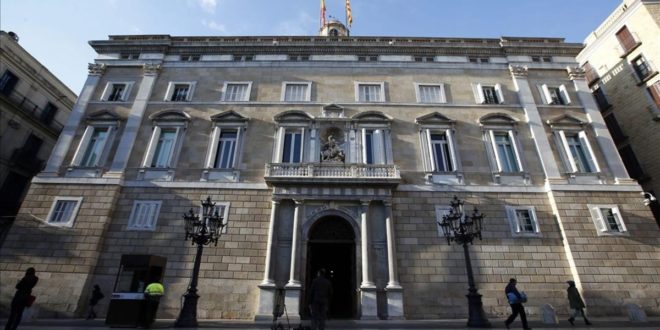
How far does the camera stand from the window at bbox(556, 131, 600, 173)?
54.2 ft

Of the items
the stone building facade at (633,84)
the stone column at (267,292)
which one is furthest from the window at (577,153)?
the stone column at (267,292)

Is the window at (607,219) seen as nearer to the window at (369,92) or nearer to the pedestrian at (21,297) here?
the window at (369,92)

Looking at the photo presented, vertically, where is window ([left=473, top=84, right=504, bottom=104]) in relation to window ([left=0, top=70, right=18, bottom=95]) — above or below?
below

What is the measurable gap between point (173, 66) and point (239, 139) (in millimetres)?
7546

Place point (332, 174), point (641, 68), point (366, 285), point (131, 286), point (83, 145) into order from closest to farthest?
point (131, 286)
point (366, 285)
point (332, 174)
point (83, 145)
point (641, 68)

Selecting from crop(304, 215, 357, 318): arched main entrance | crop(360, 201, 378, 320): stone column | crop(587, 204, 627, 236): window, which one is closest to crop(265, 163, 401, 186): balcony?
crop(360, 201, 378, 320): stone column

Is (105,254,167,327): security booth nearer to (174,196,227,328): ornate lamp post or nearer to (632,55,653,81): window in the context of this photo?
(174,196,227,328): ornate lamp post

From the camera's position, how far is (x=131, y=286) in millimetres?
12227

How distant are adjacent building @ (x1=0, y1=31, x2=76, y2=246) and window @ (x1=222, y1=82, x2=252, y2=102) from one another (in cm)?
1494

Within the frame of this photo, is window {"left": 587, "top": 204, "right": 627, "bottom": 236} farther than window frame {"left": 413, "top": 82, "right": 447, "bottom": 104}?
No

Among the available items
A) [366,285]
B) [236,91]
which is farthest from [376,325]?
[236,91]

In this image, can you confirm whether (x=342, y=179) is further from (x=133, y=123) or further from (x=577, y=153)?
(x=577, y=153)

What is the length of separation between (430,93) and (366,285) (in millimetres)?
12036

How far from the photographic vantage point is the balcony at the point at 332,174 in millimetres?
15156
